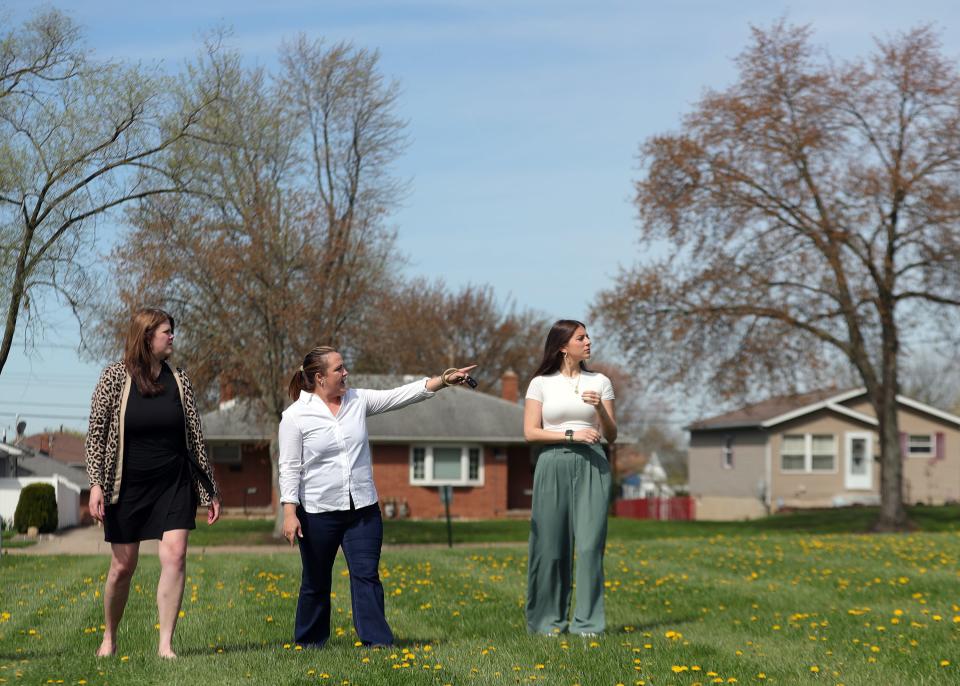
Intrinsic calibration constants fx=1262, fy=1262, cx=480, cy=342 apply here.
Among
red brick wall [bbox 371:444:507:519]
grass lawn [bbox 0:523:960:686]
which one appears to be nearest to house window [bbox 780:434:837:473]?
red brick wall [bbox 371:444:507:519]

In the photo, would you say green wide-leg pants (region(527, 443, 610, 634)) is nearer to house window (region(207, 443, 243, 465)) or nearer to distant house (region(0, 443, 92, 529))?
distant house (region(0, 443, 92, 529))

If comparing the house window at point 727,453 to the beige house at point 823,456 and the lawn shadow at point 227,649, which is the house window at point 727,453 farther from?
the lawn shadow at point 227,649

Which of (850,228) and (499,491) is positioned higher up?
(850,228)

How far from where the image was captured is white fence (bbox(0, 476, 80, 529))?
34.1 m

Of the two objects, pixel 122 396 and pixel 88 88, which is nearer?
pixel 122 396

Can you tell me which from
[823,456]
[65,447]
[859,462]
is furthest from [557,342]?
[65,447]

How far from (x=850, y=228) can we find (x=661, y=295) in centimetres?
468

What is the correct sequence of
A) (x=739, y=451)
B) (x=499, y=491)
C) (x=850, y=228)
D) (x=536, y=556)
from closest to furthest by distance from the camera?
(x=536, y=556)
(x=850, y=228)
(x=499, y=491)
(x=739, y=451)

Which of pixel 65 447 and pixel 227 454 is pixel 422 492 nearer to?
pixel 227 454

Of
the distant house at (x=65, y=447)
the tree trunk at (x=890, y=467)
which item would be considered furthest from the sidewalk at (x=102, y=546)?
the distant house at (x=65, y=447)

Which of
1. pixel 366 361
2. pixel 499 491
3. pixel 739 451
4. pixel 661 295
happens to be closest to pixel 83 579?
pixel 366 361

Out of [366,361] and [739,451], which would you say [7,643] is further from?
[739,451]

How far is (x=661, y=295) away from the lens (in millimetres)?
30797

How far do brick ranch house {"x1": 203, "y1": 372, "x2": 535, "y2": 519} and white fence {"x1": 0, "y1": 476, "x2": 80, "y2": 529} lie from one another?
539 cm
